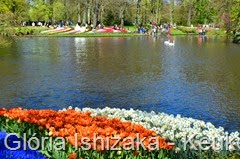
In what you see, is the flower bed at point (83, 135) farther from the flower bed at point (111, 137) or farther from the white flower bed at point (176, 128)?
the white flower bed at point (176, 128)

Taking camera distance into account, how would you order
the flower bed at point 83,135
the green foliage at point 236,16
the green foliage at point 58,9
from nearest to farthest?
1. the flower bed at point 83,135
2. the green foliage at point 236,16
3. the green foliage at point 58,9

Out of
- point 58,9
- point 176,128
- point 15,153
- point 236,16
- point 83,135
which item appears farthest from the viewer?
point 58,9

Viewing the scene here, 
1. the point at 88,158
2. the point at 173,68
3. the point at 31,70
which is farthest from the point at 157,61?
the point at 88,158

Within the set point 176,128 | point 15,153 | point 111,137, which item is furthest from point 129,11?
point 15,153

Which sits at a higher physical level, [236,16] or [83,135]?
Result: [236,16]

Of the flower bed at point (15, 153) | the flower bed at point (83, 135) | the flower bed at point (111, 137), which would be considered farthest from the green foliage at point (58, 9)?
the flower bed at point (15, 153)

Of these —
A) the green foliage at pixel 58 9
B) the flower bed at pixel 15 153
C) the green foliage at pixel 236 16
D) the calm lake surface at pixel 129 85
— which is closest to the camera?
the flower bed at pixel 15 153

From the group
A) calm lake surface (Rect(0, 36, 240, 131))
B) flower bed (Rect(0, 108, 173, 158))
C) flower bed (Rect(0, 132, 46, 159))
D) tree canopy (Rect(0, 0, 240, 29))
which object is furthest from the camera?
tree canopy (Rect(0, 0, 240, 29))

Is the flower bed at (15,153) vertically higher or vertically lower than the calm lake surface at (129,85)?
higher

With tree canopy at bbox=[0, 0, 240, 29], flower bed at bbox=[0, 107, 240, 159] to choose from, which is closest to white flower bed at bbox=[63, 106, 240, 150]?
flower bed at bbox=[0, 107, 240, 159]

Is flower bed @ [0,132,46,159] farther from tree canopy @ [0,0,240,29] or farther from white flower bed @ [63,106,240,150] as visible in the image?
tree canopy @ [0,0,240,29]

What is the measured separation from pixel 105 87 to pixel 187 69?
8671mm

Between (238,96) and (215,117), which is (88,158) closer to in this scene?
(215,117)

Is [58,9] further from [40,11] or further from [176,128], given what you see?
[176,128]
